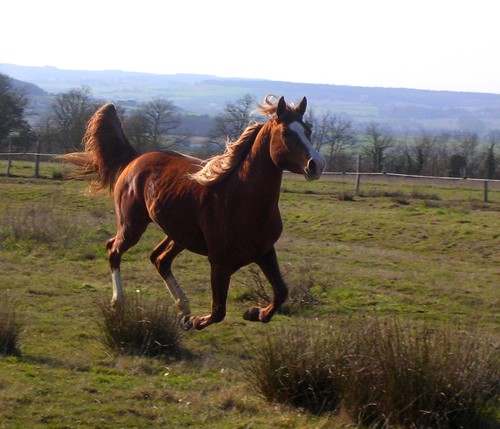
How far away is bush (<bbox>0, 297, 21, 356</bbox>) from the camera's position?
7.78 metres

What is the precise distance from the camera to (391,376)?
19.9ft

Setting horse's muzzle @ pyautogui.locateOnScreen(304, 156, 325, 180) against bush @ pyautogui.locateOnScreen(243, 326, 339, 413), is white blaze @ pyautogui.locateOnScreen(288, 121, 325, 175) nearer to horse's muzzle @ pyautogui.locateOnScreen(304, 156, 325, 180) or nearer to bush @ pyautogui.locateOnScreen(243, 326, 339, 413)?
horse's muzzle @ pyautogui.locateOnScreen(304, 156, 325, 180)

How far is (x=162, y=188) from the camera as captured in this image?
9477 millimetres

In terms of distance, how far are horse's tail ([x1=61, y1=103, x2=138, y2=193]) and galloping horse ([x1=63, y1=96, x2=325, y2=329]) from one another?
1.34 meters

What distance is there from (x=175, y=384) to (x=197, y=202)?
225cm

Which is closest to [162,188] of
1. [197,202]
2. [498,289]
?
[197,202]

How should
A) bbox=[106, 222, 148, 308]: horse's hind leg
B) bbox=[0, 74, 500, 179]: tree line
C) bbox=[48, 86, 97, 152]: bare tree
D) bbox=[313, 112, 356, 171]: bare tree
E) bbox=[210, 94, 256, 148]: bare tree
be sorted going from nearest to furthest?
1. bbox=[106, 222, 148, 308]: horse's hind leg
2. bbox=[210, 94, 256, 148]: bare tree
3. bbox=[48, 86, 97, 152]: bare tree
4. bbox=[0, 74, 500, 179]: tree line
5. bbox=[313, 112, 356, 171]: bare tree

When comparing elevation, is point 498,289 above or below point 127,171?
below

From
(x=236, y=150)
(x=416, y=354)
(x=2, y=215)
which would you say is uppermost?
(x=236, y=150)

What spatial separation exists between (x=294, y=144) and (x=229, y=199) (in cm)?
99

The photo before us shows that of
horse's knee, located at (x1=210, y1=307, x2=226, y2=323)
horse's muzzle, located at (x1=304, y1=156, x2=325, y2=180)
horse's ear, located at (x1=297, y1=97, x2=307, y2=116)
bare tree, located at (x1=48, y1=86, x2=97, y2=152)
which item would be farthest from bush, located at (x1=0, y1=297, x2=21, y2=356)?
bare tree, located at (x1=48, y1=86, x2=97, y2=152)

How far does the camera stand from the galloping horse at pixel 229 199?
8.10 metres

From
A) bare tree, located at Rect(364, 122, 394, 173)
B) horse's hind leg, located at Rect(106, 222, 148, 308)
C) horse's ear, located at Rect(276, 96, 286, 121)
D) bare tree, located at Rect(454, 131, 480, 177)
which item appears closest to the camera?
horse's ear, located at Rect(276, 96, 286, 121)

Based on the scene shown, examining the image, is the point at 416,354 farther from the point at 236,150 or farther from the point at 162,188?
the point at 162,188
